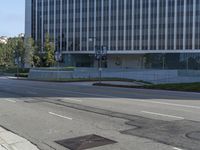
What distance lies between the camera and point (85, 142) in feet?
34.6

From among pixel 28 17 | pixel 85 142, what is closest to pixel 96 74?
pixel 28 17

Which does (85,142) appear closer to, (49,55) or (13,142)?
(13,142)

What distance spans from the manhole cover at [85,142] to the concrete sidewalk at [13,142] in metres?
0.83

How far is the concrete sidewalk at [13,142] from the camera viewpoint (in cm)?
1005

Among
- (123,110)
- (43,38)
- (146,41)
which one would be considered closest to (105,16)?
Answer: (146,41)

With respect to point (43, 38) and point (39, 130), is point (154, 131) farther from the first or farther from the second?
point (43, 38)

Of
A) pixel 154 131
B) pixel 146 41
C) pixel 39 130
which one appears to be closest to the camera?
pixel 154 131

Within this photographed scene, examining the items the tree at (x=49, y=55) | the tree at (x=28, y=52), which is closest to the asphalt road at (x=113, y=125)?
the tree at (x=28, y=52)

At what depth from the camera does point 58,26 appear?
126188 mm

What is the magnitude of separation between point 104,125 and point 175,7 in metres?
97.8

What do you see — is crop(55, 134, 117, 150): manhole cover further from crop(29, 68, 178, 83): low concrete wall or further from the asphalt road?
crop(29, 68, 178, 83): low concrete wall

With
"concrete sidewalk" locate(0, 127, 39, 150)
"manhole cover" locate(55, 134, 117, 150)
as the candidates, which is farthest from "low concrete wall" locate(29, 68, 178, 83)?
"manhole cover" locate(55, 134, 117, 150)

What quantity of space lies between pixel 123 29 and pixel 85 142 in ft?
349

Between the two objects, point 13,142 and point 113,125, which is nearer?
point 13,142
